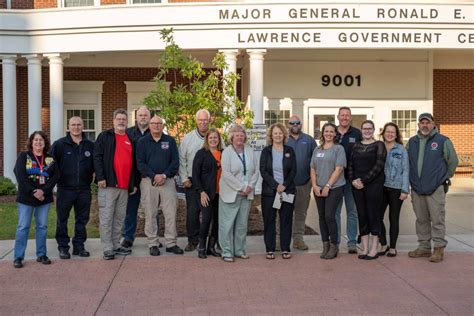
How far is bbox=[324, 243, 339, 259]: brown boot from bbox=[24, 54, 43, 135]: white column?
10.4 metres

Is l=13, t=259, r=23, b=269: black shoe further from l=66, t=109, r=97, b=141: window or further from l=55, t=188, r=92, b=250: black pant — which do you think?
l=66, t=109, r=97, b=141: window

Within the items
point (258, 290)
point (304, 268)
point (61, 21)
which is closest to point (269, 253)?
point (304, 268)

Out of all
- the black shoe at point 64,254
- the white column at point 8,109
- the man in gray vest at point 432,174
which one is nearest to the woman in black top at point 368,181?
the man in gray vest at point 432,174

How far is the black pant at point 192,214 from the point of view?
819cm

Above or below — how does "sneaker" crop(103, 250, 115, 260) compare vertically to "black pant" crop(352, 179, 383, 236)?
below

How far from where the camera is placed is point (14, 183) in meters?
16.0

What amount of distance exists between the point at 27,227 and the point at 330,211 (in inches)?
158

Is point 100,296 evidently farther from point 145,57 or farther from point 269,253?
point 145,57

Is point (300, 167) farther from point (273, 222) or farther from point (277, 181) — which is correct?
point (273, 222)

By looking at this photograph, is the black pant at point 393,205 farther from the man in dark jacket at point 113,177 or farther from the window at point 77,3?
the window at point 77,3

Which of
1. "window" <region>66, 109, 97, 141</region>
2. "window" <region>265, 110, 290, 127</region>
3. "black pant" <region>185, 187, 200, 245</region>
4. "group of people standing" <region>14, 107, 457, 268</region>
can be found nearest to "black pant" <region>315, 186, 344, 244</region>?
"group of people standing" <region>14, 107, 457, 268</region>

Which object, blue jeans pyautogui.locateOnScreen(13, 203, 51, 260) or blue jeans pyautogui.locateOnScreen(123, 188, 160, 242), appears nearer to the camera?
blue jeans pyautogui.locateOnScreen(13, 203, 51, 260)

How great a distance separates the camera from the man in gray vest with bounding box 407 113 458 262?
7.80 m

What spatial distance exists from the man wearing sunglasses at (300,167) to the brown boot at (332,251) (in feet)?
2.02
